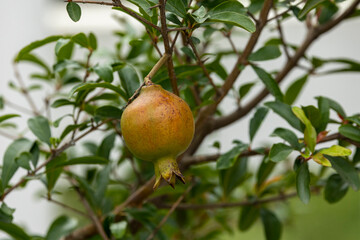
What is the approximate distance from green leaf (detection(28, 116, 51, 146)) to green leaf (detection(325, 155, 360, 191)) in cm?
40

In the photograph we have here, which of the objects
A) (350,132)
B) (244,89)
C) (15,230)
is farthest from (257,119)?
(15,230)

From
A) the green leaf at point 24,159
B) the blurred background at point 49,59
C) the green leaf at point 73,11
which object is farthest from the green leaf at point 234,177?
the blurred background at point 49,59

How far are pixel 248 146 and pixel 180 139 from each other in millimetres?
279

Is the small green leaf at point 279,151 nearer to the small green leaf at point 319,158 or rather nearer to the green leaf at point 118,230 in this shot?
the small green leaf at point 319,158

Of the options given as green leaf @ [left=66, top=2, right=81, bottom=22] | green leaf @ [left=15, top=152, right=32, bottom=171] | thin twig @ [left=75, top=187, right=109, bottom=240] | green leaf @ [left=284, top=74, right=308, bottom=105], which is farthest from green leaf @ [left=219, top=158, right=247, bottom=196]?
green leaf @ [left=66, top=2, right=81, bottom=22]

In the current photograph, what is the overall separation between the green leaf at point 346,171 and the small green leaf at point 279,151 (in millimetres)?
62

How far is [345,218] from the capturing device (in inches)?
64.1

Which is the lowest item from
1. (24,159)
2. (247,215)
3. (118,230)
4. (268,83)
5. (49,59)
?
(49,59)

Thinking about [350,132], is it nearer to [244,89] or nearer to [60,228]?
[244,89]

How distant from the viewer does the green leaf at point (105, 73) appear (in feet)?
2.00

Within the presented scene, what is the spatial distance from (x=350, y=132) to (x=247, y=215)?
1.24 ft

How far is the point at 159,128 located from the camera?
1.36 ft

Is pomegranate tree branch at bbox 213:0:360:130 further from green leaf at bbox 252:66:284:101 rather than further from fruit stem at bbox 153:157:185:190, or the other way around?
fruit stem at bbox 153:157:185:190

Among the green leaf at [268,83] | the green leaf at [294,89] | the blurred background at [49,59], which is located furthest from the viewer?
the blurred background at [49,59]
